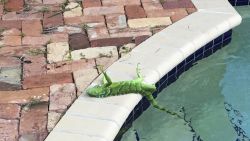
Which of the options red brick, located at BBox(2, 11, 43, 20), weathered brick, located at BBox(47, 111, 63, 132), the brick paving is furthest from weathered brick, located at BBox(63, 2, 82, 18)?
weathered brick, located at BBox(47, 111, 63, 132)

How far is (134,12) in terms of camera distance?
494 cm

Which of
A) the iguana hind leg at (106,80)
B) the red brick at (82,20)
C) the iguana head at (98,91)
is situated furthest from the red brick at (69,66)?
the red brick at (82,20)

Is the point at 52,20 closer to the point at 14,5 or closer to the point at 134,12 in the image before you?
the point at 14,5

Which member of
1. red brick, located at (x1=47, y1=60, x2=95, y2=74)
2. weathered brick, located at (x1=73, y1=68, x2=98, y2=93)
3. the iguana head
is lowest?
red brick, located at (x1=47, y1=60, x2=95, y2=74)

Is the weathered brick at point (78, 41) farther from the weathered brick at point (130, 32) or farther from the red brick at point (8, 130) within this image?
the red brick at point (8, 130)

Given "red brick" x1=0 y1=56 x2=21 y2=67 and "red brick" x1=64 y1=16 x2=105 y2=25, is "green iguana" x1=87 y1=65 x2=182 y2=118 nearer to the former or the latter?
"red brick" x1=0 y1=56 x2=21 y2=67

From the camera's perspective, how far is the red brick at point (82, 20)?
188 inches

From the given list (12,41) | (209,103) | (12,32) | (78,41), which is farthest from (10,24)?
(209,103)

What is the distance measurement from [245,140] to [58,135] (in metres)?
1.38

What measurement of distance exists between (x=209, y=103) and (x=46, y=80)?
1.29 meters

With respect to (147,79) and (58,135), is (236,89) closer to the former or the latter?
(147,79)

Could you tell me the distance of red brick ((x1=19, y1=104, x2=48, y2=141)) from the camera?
3314 mm

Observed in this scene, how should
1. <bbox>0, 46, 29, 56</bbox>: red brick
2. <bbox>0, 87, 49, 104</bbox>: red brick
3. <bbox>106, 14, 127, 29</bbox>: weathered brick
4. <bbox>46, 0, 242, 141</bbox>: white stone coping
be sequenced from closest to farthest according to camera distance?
<bbox>46, 0, 242, 141</bbox>: white stone coping, <bbox>0, 87, 49, 104</bbox>: red brick, <bbox>0, 46, 29, 56</bbox>: red brick, <bbox>106, 14, 127, 29</bbox>: weathered brick

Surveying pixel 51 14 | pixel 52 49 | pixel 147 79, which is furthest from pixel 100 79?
pixel 51 14
